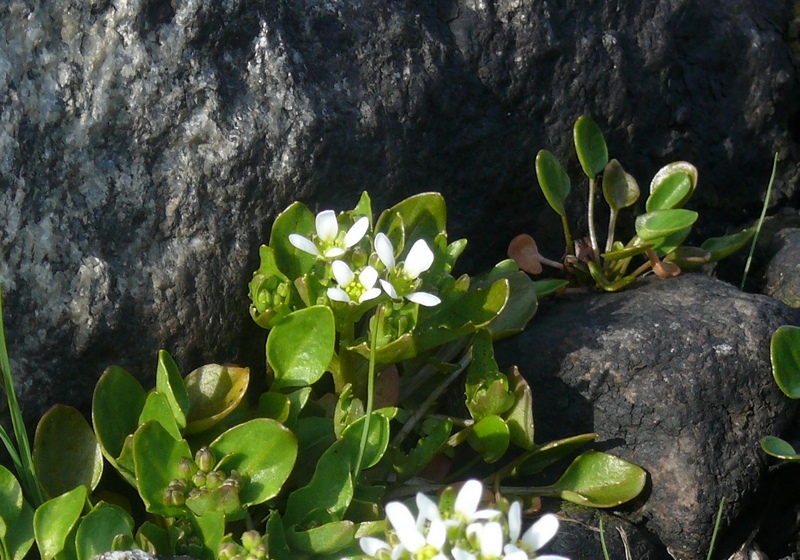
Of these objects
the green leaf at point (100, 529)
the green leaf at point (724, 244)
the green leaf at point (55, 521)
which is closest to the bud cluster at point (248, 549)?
the green leaf at point (100, 529)

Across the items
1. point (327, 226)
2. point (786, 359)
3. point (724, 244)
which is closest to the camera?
point (327, 226)

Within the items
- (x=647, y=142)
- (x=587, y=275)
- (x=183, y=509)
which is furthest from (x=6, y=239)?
(x=647, y=142)

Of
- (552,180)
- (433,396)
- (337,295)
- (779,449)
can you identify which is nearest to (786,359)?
(779,449)

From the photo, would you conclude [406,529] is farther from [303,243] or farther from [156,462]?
[303,243]

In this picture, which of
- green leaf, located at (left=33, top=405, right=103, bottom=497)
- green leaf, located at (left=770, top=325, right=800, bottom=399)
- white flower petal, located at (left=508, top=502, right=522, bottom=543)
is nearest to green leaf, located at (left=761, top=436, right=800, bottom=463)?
green leaf, located at (left=770, top=325, right=800, bottom=399)

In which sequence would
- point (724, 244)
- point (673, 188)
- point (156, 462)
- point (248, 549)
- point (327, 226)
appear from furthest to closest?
point (724, 244) < point (673, 188) < point (327, 226) < point (156, 462) < point (248, 549)

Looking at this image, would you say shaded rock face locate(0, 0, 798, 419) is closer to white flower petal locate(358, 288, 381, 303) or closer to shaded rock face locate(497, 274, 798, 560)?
white flower petal locate(358, 288, 381, 303)
